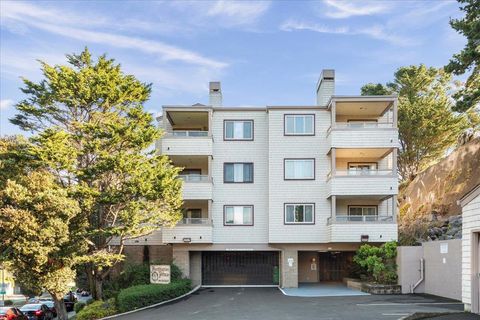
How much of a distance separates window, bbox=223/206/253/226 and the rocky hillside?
1024 centimetres

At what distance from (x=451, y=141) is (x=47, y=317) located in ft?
119

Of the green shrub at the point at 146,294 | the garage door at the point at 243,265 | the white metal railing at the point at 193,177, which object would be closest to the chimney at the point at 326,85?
the white metal railing at the point at 193,177

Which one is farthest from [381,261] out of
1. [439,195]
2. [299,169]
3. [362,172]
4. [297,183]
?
[439,195]

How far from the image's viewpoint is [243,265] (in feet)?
110

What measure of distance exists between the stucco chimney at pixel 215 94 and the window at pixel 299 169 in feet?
21.1

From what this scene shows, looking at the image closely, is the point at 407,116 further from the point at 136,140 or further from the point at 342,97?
the point at 136,140

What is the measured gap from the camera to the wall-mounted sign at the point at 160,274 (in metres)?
27.8

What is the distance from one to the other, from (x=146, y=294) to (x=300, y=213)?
11.6m

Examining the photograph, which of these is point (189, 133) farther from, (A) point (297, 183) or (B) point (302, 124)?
(A) point (297, 183)

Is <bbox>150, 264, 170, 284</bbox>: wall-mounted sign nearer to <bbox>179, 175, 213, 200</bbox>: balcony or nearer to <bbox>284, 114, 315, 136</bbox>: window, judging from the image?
<bbox>179, 175, 213, 200</bbox>: balcony

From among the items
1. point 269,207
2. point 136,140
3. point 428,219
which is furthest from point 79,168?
point 428,219

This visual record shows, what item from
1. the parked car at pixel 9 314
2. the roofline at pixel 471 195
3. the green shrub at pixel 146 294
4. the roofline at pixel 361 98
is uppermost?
the roofline at pixel 361 98

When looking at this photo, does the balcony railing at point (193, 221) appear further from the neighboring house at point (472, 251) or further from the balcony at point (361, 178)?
the neighboring house at point (472, 251)

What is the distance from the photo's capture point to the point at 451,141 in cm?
4353
